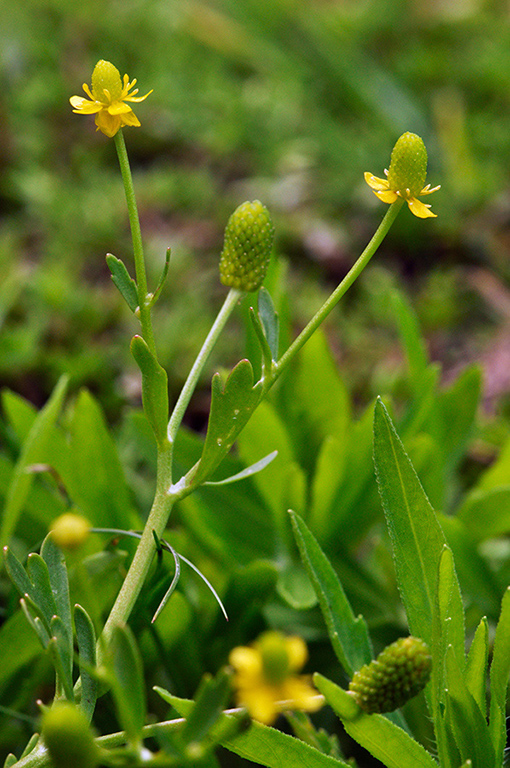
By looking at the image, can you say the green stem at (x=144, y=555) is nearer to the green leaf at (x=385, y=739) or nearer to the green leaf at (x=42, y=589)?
the green leaf at (x=42, y=589)

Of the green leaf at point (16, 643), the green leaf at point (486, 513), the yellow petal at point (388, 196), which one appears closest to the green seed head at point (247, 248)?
the yellow petal at point (388, 196)

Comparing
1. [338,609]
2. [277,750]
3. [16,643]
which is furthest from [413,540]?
[16,643]

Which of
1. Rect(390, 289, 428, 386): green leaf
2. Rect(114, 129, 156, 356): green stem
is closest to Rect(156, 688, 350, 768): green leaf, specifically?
Rect(114, 129, 156, 356): green stem

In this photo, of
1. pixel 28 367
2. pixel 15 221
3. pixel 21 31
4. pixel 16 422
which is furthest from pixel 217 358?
pixel 21 31

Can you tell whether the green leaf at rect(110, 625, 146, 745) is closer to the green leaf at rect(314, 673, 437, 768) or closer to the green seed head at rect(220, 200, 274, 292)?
the green leaf at rect(314, 673, 437, 768)

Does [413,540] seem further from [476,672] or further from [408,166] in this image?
[408,166]
